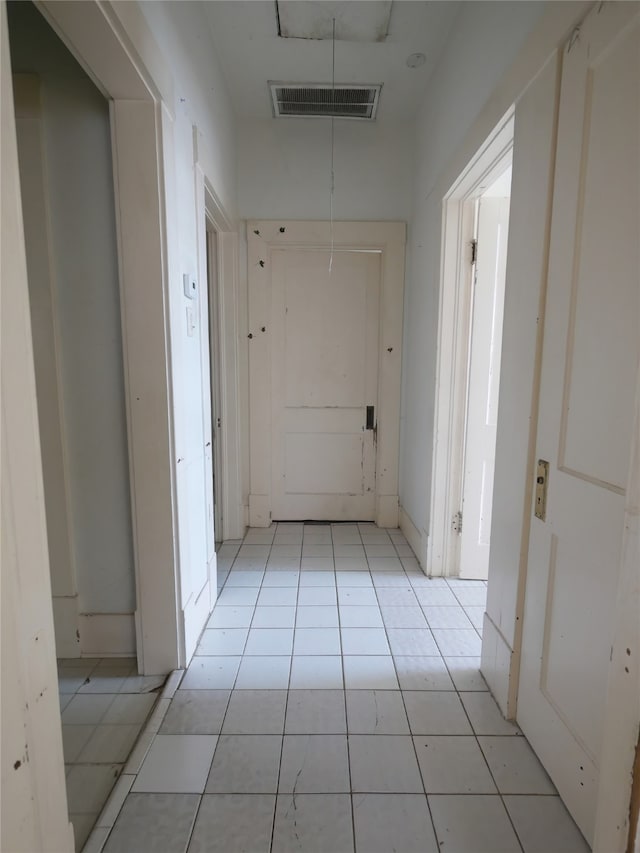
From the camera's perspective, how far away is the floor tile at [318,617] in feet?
6.39

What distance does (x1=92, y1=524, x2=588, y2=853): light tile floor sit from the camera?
1065 mm

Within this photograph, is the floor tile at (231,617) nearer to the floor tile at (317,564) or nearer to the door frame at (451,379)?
the floor tile at (317,564)

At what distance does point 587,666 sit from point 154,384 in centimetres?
161

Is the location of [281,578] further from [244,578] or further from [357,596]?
[357,596]

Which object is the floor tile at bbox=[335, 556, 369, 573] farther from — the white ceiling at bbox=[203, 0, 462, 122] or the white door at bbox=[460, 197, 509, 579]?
the white ceiling at bbox=[203, 0, 462, 122]

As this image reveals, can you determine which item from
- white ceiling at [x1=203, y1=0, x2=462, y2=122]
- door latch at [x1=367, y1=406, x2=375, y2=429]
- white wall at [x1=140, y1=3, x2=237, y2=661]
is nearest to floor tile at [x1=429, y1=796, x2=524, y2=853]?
white wall at [x1=140, y1=3, x2=237, y2=661]

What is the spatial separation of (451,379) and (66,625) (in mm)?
2249

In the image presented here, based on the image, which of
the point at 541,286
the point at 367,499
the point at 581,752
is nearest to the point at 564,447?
the point at 541,286

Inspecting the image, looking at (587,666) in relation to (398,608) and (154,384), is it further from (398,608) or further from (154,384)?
(154,384)

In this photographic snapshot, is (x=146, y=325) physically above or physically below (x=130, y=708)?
above

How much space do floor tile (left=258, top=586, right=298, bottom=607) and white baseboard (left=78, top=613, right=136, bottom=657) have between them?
0.66m

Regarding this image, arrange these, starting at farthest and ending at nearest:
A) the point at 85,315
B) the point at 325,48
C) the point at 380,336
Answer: the point at 380,336, the point at 325,48, the point at 85,315

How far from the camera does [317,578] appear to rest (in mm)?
2400

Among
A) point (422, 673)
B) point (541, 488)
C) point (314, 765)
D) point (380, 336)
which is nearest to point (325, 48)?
point (380, 336)
